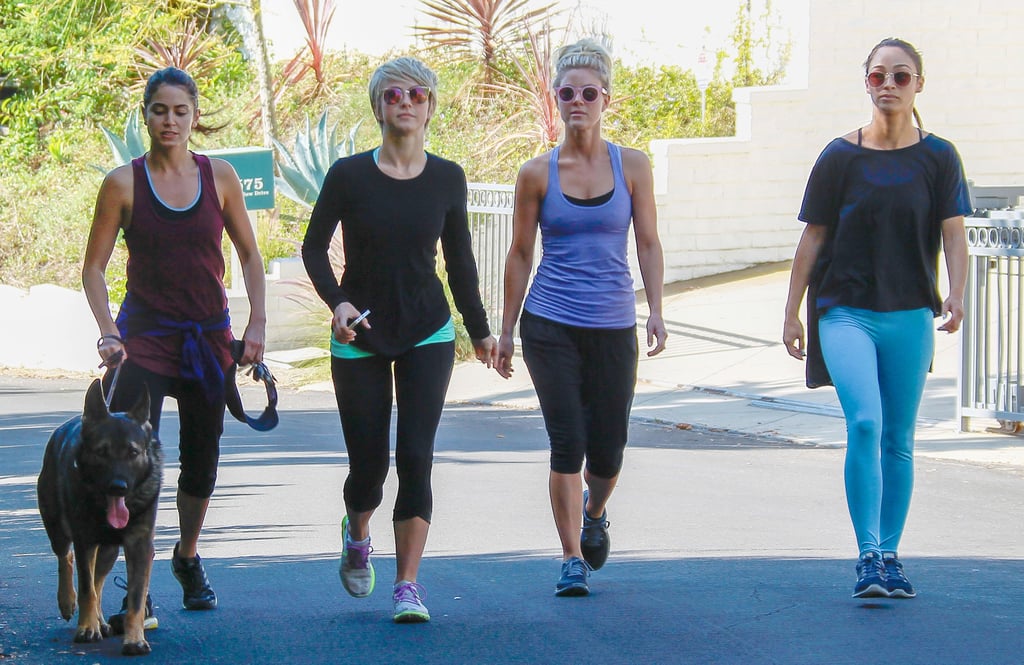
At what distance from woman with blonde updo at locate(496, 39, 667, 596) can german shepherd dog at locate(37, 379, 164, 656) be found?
4.82 feet

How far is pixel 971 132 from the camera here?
55.0 feet

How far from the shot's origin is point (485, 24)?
739 inches

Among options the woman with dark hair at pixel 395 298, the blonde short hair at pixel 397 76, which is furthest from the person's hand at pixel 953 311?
the blonde short hair at pixel 397 76

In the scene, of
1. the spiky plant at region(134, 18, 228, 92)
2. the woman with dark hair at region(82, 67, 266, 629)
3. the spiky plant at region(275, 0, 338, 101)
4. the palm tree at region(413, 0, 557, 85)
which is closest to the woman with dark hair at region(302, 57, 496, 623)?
the woman with dark hair at region(82, 67, 266, 629)

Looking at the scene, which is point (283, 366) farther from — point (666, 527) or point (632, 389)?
point (632, 389)

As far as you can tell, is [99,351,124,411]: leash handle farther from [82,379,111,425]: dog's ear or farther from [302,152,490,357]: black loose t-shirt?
[302,152,490,357]: black loose t-shirt

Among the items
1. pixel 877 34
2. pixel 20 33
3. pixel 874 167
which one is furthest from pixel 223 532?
pixel 20 33

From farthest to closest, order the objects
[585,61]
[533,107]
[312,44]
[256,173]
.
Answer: [312,44] < [533,107] < [256,173] < [585,61]

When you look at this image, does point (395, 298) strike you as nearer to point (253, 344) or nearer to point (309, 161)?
point (253, 344)

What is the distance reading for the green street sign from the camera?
14211mm

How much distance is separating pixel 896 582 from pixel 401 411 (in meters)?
1.83

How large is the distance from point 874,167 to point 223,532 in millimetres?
3543

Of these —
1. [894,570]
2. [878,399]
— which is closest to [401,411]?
[878,399]

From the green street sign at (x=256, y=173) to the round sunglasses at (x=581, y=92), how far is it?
8931 millimetres
